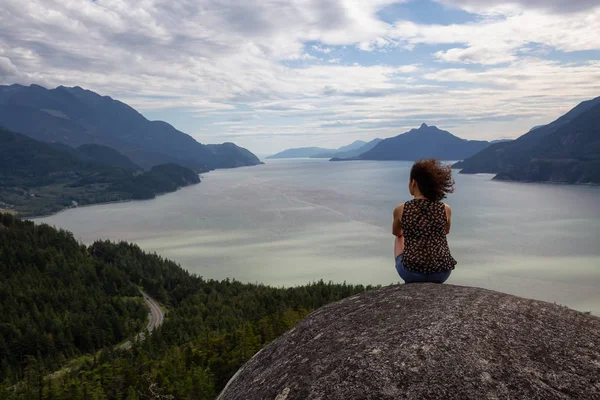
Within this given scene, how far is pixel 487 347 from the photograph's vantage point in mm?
5477

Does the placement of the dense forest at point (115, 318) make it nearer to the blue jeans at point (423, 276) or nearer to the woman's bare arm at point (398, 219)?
the blue jeans at point (423, 276)

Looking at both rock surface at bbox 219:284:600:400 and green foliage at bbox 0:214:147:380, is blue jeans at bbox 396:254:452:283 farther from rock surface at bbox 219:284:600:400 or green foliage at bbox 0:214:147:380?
green foliage at bbox 0:214:147:380

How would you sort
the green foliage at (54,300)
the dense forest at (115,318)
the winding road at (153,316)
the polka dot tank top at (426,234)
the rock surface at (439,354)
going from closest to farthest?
the rock surface at (439,354) → the polka dot tank top at (426,234) → the dense forest at (115,318) → the green foliage at (54,300) → the winding road at (153,316)

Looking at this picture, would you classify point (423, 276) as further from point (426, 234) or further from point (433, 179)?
point (433, 179)

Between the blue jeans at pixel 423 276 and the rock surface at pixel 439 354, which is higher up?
the blue jeans at pixel 423 276

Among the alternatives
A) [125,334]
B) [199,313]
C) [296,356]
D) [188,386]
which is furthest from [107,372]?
[296,356]

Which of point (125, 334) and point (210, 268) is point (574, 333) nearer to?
point (125, 334)

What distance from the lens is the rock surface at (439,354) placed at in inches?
198

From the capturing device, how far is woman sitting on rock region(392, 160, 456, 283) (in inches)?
305

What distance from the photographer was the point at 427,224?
25.3ft

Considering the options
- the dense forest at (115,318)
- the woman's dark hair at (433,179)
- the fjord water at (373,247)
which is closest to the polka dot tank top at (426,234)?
the woman's dark hair at (433,179)

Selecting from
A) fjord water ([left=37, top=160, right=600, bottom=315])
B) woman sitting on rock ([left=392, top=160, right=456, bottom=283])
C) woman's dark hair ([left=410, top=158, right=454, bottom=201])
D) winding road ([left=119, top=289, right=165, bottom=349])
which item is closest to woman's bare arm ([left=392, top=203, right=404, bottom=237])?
woman sitting on rock ([left=392, top=160, right=456, bottom=283])

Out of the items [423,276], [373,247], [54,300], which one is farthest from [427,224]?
[373,247]

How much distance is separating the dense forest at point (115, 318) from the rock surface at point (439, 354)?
91.3ft
